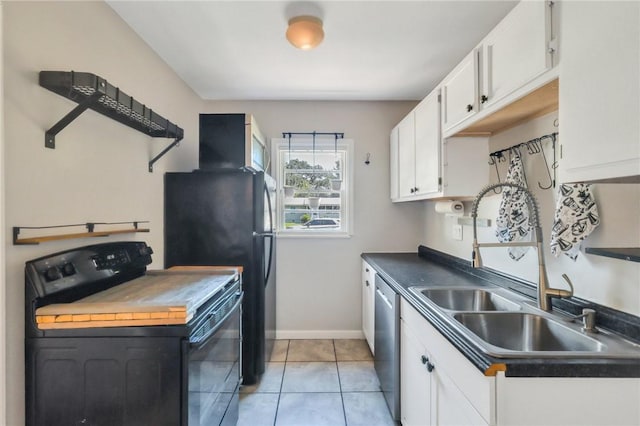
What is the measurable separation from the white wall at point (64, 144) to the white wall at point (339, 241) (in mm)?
1408

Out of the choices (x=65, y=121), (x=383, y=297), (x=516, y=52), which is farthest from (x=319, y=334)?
(x=516, y=52)

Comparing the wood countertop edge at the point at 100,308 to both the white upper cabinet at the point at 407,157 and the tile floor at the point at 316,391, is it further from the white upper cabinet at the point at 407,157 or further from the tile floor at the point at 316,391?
the white upper cabinet at the point at 407,157

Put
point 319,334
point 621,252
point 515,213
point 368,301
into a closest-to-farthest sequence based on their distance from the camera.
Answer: point 621,252
point 515,213
point 368,301
point 319,334

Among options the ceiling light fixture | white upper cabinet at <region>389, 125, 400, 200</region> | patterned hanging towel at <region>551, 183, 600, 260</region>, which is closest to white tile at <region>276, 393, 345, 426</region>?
patterned hanging towel at <region>551, 183, 600, 260</region>

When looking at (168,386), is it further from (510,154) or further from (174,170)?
(510,154)

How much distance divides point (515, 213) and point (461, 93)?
73 cm

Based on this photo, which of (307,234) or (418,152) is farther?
(307,234)

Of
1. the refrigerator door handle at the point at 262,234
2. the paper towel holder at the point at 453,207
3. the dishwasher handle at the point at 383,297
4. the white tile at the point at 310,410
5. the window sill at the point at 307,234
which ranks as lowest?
the white tile at the point at 310,410

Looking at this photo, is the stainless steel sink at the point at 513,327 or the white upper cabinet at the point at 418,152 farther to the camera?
the white upper cabinet at the point at 418,152

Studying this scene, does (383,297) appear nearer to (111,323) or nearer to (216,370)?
(216,370)

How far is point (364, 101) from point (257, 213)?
176cm

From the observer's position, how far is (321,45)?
210 cm

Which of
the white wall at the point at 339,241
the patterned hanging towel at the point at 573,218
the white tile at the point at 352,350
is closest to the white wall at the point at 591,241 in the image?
the patterned hanging towel at the point at 573,218

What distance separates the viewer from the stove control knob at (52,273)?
119cm
